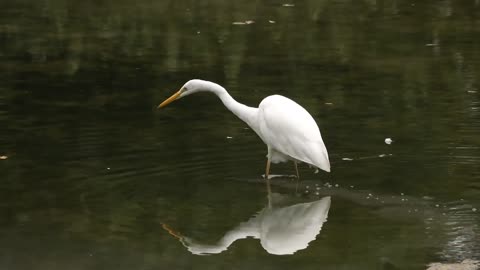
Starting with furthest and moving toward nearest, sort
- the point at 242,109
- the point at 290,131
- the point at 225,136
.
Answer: the point at 225,136 < the point at 242,109 < the point at 290,131

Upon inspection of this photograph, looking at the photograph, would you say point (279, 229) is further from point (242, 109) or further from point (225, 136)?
point (225, 136)

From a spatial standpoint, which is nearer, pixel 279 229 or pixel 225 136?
pixel 279 229

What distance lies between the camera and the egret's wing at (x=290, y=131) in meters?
8.04

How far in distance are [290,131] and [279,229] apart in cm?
130

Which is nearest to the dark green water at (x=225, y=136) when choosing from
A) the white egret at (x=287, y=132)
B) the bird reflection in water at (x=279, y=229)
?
the bird reflection in water at (x=279, y=229)

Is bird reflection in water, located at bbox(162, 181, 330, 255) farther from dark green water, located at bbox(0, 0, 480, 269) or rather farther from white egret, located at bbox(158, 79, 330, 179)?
white egret, located at bbox(158, 79, 330, 179)

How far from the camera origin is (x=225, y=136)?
9469 mm

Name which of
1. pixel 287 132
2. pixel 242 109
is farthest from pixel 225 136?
pixel 287 132

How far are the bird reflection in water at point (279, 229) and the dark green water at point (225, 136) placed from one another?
0.19 feet

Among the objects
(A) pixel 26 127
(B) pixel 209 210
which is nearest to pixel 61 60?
(A) pixel 26 127

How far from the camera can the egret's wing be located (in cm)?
804

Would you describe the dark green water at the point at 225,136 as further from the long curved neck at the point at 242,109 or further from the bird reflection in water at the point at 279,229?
the long curved neck at the point at 242,109

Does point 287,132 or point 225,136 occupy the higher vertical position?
point 287,132

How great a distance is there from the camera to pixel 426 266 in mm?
6195
